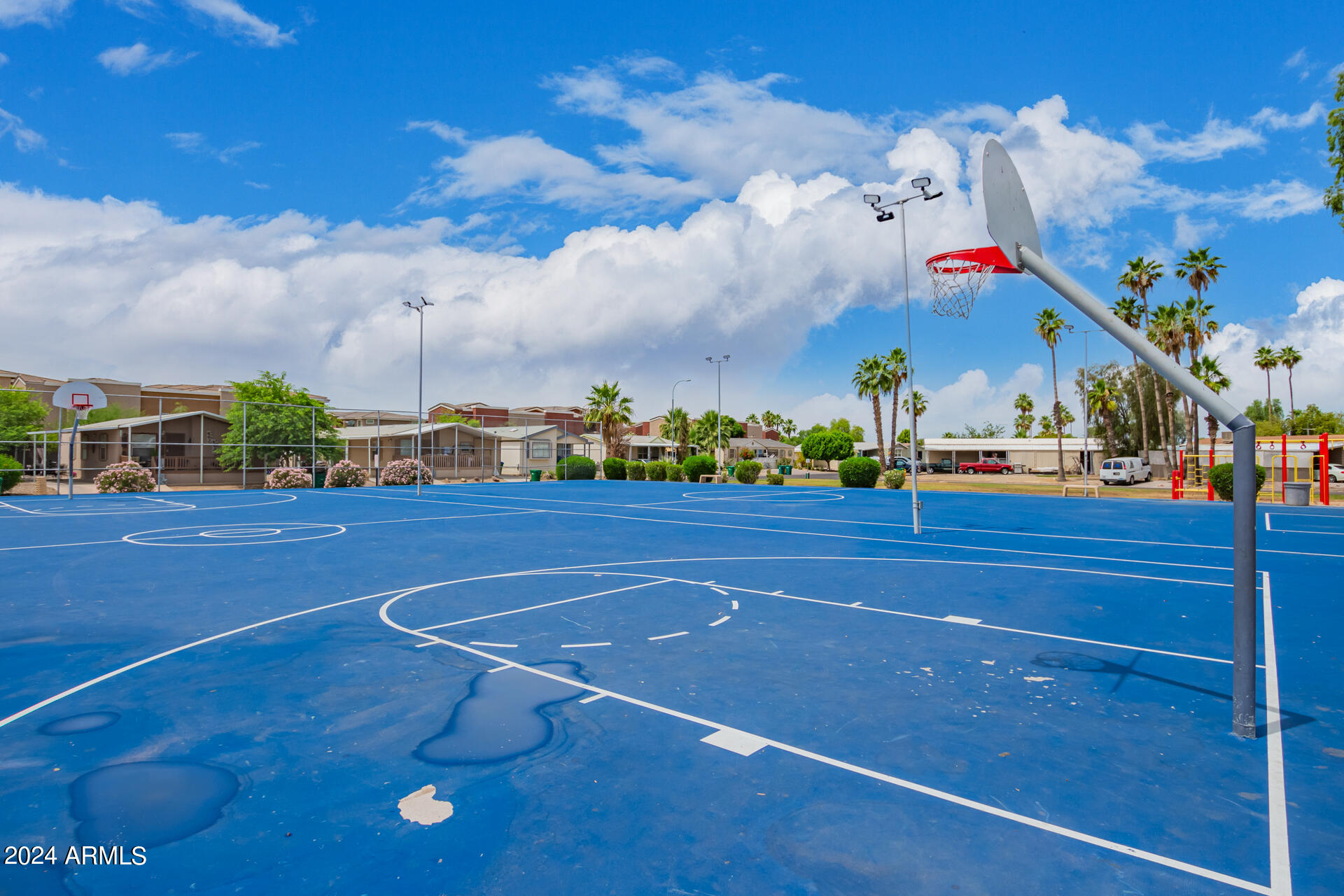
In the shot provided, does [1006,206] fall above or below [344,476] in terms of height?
above

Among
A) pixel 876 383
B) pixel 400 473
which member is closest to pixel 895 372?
pixel 876 383

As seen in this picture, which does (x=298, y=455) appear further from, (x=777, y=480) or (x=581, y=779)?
(x=581, y=779)

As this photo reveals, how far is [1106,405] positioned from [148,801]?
249 ft

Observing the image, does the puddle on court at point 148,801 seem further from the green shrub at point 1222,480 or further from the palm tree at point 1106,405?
the palm tree at point 1106,405

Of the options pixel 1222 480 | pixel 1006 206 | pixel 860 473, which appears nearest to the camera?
pixel 1006 206

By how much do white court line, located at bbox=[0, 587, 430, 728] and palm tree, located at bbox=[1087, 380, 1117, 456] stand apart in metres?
70.1

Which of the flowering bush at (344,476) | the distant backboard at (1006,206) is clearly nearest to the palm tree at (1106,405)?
the flowering bush at (344,476)

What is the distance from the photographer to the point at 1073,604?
11.2 metres

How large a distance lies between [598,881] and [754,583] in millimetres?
9010

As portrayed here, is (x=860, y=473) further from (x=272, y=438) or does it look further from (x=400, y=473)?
(x=272, y=438)

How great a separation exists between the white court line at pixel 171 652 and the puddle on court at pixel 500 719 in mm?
3758

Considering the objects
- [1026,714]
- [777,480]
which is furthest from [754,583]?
[777,480]

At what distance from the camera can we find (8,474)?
35750mm

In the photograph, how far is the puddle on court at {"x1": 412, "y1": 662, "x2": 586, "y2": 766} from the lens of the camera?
18.8 feet
